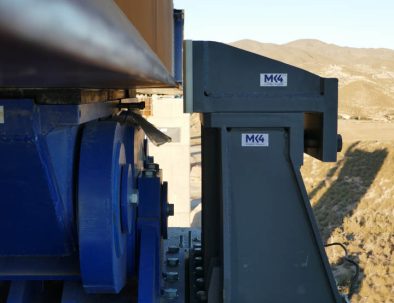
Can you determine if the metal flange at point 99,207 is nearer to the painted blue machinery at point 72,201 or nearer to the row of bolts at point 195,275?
the painted blue machinery at point 72,201

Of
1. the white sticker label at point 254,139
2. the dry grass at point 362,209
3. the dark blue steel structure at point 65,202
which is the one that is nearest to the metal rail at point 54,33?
the dark blue steel structure at point 65,202

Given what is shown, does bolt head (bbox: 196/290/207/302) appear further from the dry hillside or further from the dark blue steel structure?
the dry hillside

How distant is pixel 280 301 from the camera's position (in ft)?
10.3

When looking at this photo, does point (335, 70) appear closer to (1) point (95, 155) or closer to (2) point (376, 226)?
(2) point (376, 226)

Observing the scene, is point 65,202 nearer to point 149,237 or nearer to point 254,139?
point 149,237

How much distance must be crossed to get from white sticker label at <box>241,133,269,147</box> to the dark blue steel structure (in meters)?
0.68

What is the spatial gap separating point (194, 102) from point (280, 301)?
4.10ft

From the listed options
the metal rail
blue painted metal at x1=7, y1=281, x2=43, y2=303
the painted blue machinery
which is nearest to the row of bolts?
the painted blue machinery

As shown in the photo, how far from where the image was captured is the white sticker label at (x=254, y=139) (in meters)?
3.09

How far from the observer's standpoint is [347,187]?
22625 millimetres

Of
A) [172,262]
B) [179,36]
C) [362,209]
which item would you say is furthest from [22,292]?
[362,209]

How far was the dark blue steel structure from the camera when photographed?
2354mm

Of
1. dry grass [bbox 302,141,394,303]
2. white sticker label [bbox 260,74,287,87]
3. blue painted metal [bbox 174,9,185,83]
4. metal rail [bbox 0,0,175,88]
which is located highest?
blue painted metal [bbox 174,9,185,83]

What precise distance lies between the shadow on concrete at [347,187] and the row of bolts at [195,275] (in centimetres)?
1387
